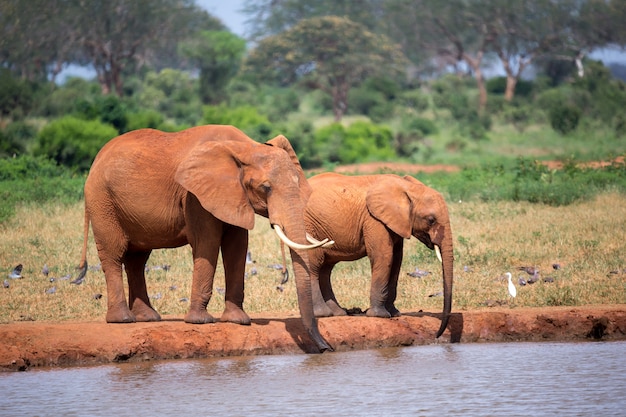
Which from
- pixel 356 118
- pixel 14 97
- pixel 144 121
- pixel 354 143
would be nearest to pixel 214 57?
pixel 356 118

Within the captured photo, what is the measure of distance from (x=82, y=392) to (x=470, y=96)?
131ft

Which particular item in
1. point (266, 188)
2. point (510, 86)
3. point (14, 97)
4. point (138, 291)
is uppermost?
point (510, 86)

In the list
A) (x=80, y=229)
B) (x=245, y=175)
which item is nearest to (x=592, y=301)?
(x=245, y=175)

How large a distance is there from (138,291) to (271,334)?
1.39m

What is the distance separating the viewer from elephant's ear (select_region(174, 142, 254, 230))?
8492 millimetres

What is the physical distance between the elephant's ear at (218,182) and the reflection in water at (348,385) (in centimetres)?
109

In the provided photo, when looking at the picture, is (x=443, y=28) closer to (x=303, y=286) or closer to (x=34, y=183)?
(x=34, y=183)

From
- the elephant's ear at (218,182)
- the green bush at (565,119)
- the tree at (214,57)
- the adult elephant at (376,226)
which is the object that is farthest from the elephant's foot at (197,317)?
the tree at (214,57)

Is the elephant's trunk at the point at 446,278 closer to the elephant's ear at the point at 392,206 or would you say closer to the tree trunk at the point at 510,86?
the elephant's ear at the point at 392,206

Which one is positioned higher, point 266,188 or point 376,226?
point 266,188

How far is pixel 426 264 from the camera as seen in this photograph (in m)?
13.0

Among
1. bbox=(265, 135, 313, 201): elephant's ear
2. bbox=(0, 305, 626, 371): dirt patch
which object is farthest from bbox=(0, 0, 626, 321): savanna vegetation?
bbox=(265, 135, 313, 201): elephant's ear

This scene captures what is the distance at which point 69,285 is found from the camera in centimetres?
1187

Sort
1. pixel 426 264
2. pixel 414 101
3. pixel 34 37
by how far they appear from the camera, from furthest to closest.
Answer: pixel 34 37
pixel 414 101
pixel 426 264
